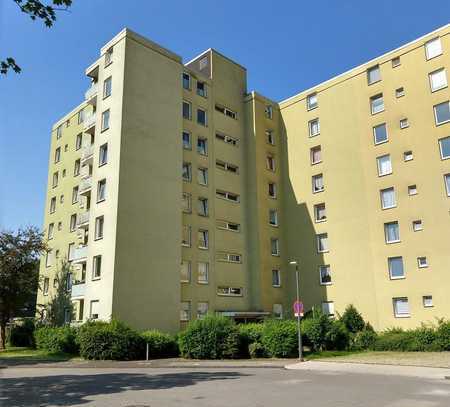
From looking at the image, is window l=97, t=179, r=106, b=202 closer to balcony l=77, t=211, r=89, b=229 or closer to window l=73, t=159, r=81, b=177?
balcony l=77, t=211, r=89, b=229

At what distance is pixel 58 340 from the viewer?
3139 centimetres

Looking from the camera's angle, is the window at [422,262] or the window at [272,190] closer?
the window at [422,262]

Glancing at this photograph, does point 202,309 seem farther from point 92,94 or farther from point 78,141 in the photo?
point 78,141

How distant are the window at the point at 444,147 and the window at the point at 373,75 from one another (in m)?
7.60

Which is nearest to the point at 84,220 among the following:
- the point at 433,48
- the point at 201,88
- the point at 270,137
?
the point at 201,88

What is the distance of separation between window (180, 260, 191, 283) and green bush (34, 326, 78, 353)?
8.21 m

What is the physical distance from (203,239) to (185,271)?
128 inches

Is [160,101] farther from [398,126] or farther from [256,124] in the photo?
[398,126]

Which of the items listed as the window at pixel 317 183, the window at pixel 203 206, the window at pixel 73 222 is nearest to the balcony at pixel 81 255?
the window at pixel 73 222

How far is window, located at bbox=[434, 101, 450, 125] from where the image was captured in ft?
→ 109

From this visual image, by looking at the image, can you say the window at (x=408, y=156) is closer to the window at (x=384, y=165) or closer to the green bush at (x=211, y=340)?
the window at (x=384, y=165)

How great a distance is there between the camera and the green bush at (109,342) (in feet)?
90.1

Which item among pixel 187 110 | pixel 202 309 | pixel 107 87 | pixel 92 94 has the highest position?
pixel 92 94

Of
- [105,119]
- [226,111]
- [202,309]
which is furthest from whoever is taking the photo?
[226,111]
